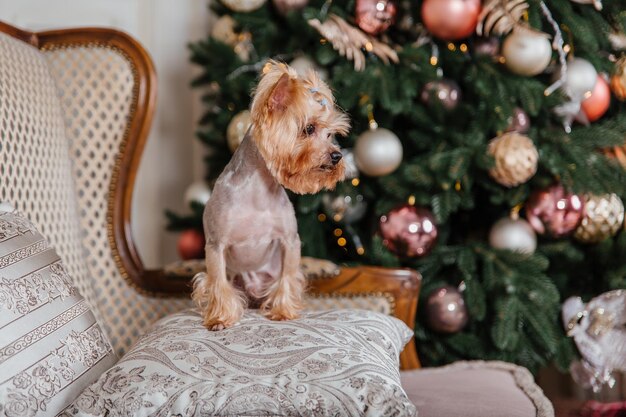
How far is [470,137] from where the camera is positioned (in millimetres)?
1983

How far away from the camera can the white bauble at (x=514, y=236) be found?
200 cm

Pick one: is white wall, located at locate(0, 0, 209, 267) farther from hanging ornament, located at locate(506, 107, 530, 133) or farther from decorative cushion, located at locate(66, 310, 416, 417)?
decorative cushion, located at locate(66, 310, 416, 417)

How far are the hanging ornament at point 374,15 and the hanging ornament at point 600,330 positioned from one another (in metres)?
0.96

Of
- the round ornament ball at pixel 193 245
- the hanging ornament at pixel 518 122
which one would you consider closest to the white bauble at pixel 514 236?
the hanging ornament at pixel 518 122

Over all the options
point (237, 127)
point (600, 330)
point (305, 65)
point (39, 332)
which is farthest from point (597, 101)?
point (39, 332)

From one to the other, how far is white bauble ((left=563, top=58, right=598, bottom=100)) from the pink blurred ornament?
53cm

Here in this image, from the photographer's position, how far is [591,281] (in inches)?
→ 85.9

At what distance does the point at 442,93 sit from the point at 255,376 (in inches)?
48.2

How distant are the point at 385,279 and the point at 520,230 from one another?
0.57 meters

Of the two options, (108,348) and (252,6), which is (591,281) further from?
(108,348)

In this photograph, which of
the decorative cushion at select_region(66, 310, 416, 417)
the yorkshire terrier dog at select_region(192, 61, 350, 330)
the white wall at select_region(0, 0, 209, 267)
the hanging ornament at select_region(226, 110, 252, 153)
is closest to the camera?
the decorative cushion at select_region(66, 310, 416, 417)

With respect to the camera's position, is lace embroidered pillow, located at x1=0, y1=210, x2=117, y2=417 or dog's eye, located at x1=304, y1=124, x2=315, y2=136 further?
dog's eye, located at x1=304, y1=124, x2=315, y2=136

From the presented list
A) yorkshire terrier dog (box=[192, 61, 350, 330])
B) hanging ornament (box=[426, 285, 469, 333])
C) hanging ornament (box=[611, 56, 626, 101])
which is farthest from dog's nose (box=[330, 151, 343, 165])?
hanging ornament (box=[611, 56, 626, 101])

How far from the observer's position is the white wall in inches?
97.5
